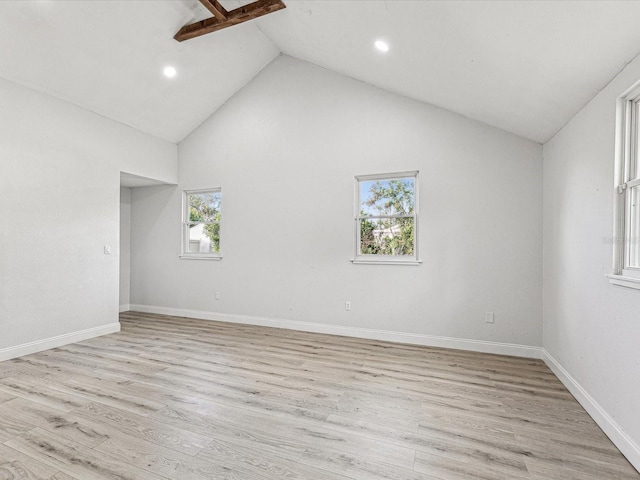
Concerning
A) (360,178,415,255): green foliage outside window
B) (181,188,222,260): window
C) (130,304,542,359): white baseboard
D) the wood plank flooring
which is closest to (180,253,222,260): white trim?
(181,188,222,260): window

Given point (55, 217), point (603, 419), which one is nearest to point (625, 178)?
point (603, 419)

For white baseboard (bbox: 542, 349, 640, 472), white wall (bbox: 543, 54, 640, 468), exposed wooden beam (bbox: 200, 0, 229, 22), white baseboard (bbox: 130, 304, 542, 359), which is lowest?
white baseboard (bbox: 130, 304, 542, 359)

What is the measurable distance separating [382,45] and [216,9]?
5.77 feet

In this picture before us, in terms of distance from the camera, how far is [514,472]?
67.7 inches

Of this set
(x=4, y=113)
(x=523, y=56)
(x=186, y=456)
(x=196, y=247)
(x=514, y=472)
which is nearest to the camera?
(x=514, y=472)

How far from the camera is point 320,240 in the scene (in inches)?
178

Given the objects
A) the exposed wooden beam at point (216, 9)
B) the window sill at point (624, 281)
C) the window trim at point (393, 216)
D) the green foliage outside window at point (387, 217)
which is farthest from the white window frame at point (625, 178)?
the exposed wooden beam at point (216, 9)

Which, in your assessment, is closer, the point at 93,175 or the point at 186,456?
the point at 186,456

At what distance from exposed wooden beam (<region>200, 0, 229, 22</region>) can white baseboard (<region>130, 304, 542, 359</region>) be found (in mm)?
3808

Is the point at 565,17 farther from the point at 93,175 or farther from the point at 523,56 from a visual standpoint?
the point at 93,175

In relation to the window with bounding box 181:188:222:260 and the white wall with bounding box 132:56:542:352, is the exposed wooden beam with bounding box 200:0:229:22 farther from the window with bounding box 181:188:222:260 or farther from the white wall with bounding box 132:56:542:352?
the window with bounding box 181:188:222:260

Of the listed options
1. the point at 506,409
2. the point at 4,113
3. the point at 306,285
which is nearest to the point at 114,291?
the point at 4,113

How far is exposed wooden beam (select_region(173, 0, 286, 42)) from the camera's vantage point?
11.3 ft

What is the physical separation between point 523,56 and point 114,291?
17.4ft
